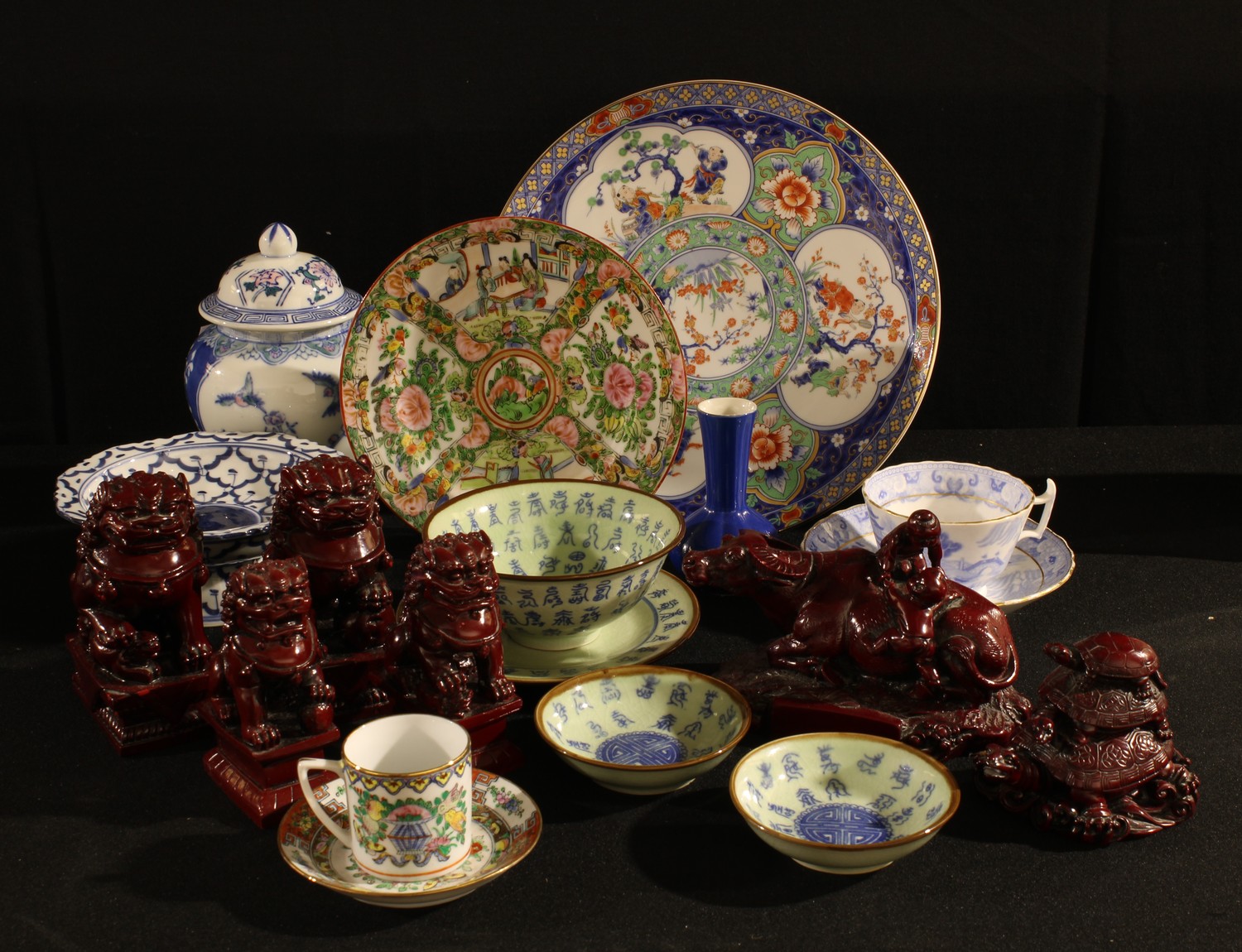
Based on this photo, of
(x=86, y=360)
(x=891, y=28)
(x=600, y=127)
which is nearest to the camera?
(x=600, y=127)

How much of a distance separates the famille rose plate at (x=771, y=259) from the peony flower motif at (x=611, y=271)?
7.0 inches

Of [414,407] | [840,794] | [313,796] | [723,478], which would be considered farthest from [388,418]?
[840,794]

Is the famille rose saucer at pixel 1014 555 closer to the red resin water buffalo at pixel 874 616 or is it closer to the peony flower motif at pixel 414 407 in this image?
the red resin water buffalo at pixel 874 616

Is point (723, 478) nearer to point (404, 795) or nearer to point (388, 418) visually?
point (388, 418)

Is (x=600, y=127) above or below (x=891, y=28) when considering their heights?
below

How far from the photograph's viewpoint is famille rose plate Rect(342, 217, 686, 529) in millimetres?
1863

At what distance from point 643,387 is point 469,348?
0.89 ft

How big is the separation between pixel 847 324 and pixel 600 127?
0.49 metres

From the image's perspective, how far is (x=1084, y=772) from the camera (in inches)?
51.1

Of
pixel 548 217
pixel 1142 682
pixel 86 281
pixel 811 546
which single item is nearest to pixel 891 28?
pixel 548 217

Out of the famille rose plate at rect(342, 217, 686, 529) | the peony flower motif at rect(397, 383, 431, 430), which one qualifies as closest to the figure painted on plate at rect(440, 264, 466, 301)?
the famille rose plate at rect(342, 217, 686, 529)

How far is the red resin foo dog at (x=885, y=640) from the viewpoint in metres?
1.44

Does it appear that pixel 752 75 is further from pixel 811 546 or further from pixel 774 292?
pixel 811 546

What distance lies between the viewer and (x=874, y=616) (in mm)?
1470
